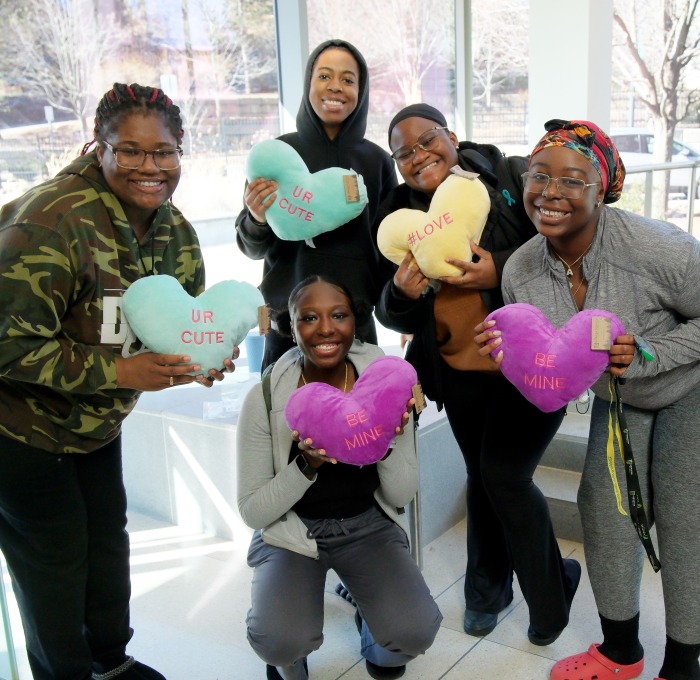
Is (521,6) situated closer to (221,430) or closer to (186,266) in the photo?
(221,430)

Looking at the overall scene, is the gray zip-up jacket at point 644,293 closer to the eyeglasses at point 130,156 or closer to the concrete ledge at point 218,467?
the eyeglasses at point 130,156

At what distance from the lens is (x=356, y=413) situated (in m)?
1.71

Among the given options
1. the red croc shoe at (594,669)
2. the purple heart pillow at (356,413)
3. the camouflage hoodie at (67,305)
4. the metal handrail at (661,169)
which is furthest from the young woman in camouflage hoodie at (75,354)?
the metal handrail at (661,169)

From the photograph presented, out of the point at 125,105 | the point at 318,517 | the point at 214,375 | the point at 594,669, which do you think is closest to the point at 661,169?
the point at 594,669

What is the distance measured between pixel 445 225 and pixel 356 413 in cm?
48

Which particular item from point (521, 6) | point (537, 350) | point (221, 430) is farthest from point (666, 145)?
point (537, 350)

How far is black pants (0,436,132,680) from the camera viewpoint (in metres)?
1.58

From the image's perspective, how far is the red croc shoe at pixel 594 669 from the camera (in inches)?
75.3

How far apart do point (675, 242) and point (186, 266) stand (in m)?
1.07

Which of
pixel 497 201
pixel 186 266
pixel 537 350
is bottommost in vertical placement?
pixel 537 350

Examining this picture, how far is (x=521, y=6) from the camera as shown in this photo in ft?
17.2

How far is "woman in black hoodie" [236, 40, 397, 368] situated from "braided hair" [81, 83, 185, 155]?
510 millimetres

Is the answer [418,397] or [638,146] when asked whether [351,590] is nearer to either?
[418,397]

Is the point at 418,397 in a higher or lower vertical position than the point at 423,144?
lower
